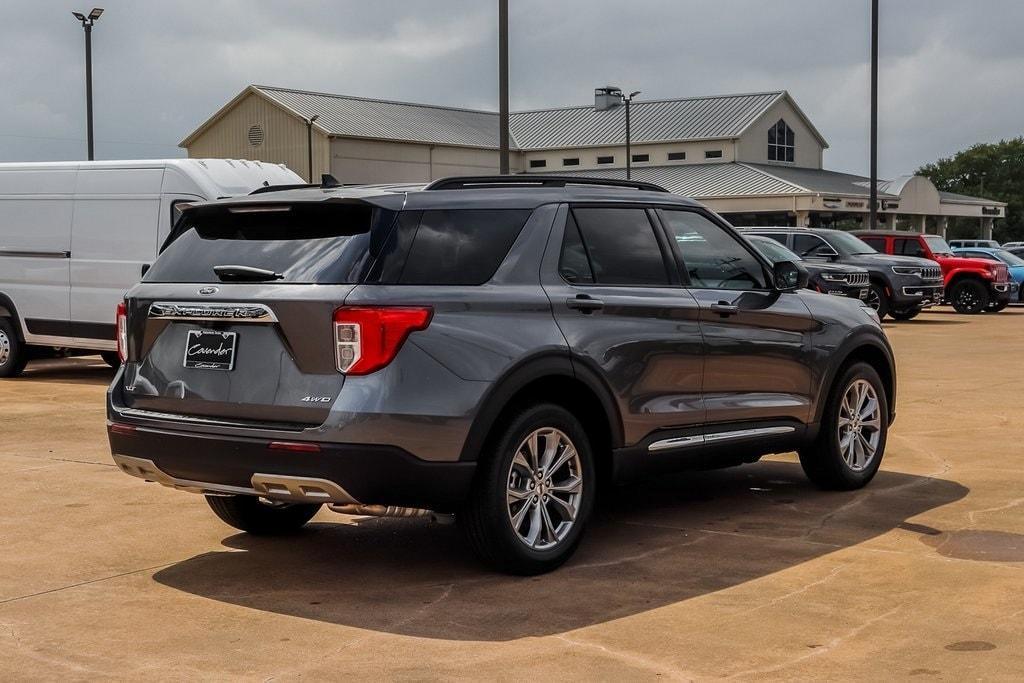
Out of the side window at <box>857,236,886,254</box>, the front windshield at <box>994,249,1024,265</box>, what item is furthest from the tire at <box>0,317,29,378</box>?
the front windshield at <box>994,249,1024,265</box>

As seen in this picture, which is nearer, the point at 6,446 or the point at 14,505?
the point at 14,505

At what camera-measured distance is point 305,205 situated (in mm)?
6320

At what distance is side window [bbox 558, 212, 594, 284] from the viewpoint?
22.2 ft

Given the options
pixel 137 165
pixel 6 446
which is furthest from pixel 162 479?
pixel 137 165

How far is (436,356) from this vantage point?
19.8 ft

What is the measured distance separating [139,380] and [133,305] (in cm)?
36

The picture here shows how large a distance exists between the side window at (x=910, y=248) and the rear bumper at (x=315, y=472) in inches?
1015

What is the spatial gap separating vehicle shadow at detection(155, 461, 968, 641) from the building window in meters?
73.8

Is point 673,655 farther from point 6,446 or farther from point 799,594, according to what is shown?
point 6,446

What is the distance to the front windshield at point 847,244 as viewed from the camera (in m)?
27.8

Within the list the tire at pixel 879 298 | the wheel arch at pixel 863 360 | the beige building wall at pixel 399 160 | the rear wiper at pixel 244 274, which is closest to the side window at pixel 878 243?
the tire at pixel 879 298

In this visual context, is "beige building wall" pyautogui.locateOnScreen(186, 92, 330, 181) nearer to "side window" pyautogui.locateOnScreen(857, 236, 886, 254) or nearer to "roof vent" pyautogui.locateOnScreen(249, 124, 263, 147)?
"roof vent" pyautogui.locateOnScreen(249, 124, 263, 147)

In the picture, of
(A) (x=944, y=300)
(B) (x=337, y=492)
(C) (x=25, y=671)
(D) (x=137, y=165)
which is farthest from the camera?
(A) (x=944, y=300)

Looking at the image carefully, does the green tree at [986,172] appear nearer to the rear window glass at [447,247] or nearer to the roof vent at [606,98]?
the roof vent at [606,98]
